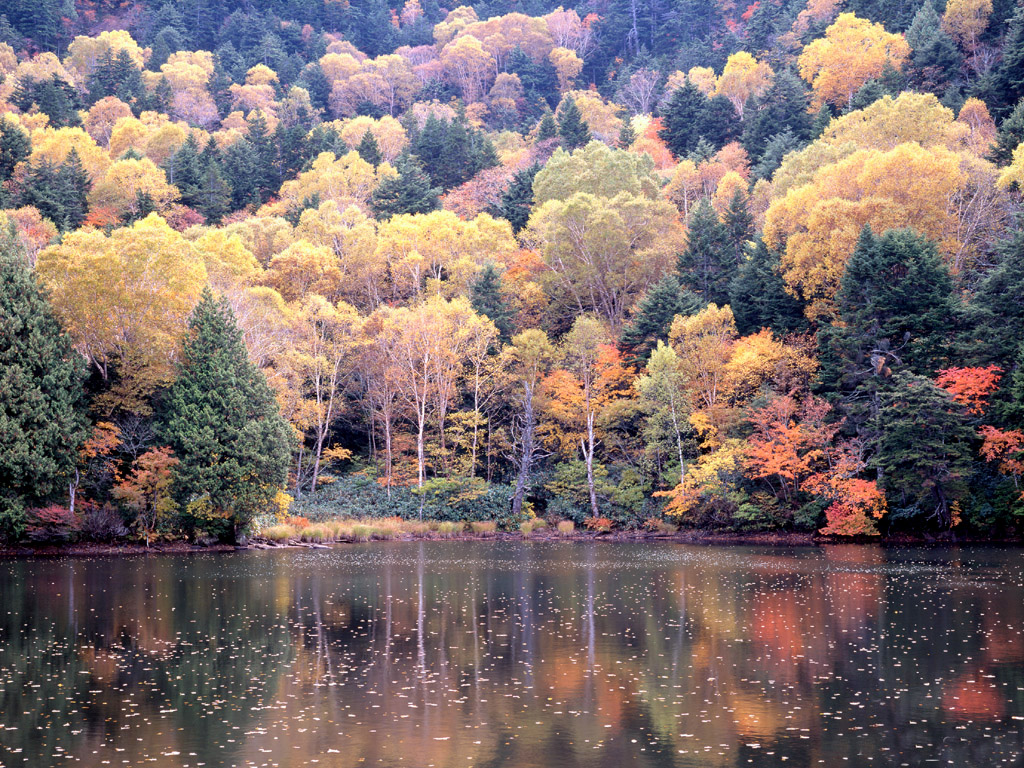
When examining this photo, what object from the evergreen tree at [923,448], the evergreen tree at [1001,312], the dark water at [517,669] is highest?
the evergreen tree at [1001,312]

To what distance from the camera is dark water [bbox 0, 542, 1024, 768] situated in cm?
1285

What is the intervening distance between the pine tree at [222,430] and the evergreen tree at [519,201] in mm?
31934

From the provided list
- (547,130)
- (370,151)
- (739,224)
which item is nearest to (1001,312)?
(739,224)

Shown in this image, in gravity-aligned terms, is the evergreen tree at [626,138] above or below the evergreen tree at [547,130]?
below

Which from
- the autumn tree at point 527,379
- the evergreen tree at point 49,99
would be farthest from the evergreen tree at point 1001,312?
the evergreen tree at point 49,99

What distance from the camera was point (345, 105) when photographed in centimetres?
11125

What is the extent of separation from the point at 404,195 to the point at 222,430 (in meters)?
36.3

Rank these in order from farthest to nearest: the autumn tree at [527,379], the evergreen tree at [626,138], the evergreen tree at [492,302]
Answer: the evergreen tree at [626,138]
the evergreen tree at [492,302]
the autumn tree at [527,379]

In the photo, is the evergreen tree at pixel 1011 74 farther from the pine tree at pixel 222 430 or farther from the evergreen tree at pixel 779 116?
the pine tree at pixel 222 430

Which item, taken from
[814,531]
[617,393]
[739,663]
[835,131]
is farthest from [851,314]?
[739,663]

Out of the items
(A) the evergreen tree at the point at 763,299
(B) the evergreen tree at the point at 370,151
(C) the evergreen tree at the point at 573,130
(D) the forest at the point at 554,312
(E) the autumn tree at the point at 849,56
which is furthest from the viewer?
(B) the evergreen tree at the point at 370,151

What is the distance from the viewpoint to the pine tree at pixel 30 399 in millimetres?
38781

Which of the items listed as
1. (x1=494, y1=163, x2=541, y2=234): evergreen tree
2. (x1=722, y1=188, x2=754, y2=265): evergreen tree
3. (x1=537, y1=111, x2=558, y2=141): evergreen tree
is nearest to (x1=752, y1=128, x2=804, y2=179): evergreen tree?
(x1=722, y1=188, x2=754, y2=265): evergreen tree

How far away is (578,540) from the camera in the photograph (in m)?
49.2
